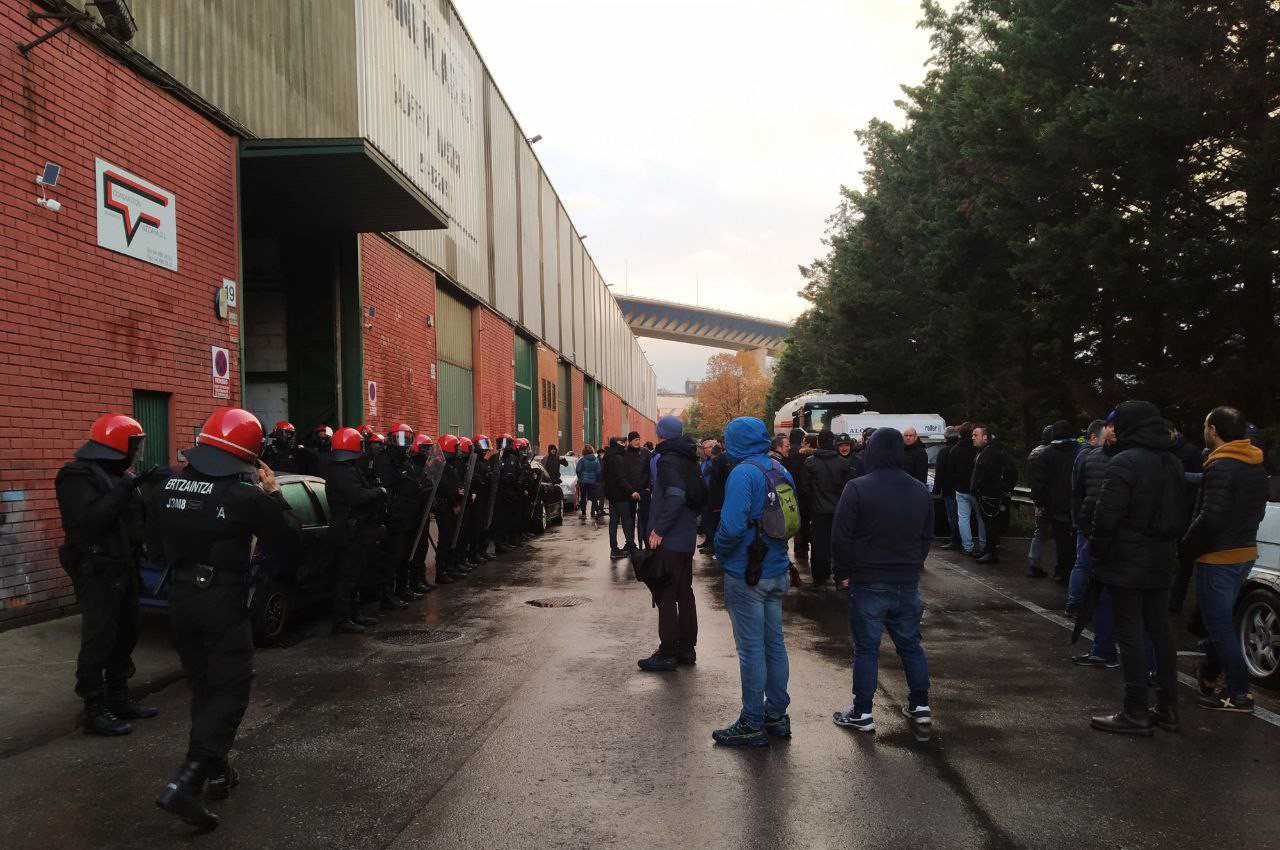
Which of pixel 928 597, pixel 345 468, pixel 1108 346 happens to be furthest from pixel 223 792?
pixel 1108 346

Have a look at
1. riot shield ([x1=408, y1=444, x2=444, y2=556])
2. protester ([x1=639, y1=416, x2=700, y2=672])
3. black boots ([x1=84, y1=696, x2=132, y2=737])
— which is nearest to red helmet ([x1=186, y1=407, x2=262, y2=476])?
black boots ([x1=84, y1=696, x2=132, y2=737])

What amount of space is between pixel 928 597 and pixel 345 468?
643 cm

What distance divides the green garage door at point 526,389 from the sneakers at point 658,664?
76.7ft

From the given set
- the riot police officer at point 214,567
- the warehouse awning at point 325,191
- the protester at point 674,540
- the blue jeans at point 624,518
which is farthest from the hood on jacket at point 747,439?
the warehouse awning at point 325,191

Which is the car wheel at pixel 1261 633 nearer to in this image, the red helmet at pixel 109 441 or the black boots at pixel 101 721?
the black boots at pixel 101 721

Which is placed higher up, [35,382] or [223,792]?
[35,382]

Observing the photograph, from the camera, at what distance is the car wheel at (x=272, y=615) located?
7.66 m

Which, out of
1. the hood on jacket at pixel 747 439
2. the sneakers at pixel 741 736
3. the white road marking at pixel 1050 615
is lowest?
the white road marking at pixel 1050 615

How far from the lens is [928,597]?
33.6 ft

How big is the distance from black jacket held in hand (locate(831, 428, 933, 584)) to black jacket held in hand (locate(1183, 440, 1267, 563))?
1.82 metres

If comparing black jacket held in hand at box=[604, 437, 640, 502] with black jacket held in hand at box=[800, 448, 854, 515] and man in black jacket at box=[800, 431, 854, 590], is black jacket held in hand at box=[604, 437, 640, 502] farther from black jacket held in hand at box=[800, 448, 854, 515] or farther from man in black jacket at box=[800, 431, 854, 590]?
black jacket held in hand at box=[800, 448, 854, 515]

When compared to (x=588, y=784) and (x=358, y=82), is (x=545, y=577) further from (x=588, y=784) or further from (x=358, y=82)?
(x=358, y=82)

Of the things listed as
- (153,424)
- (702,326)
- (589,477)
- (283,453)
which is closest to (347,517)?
(153,424)

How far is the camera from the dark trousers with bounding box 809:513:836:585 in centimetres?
1095
